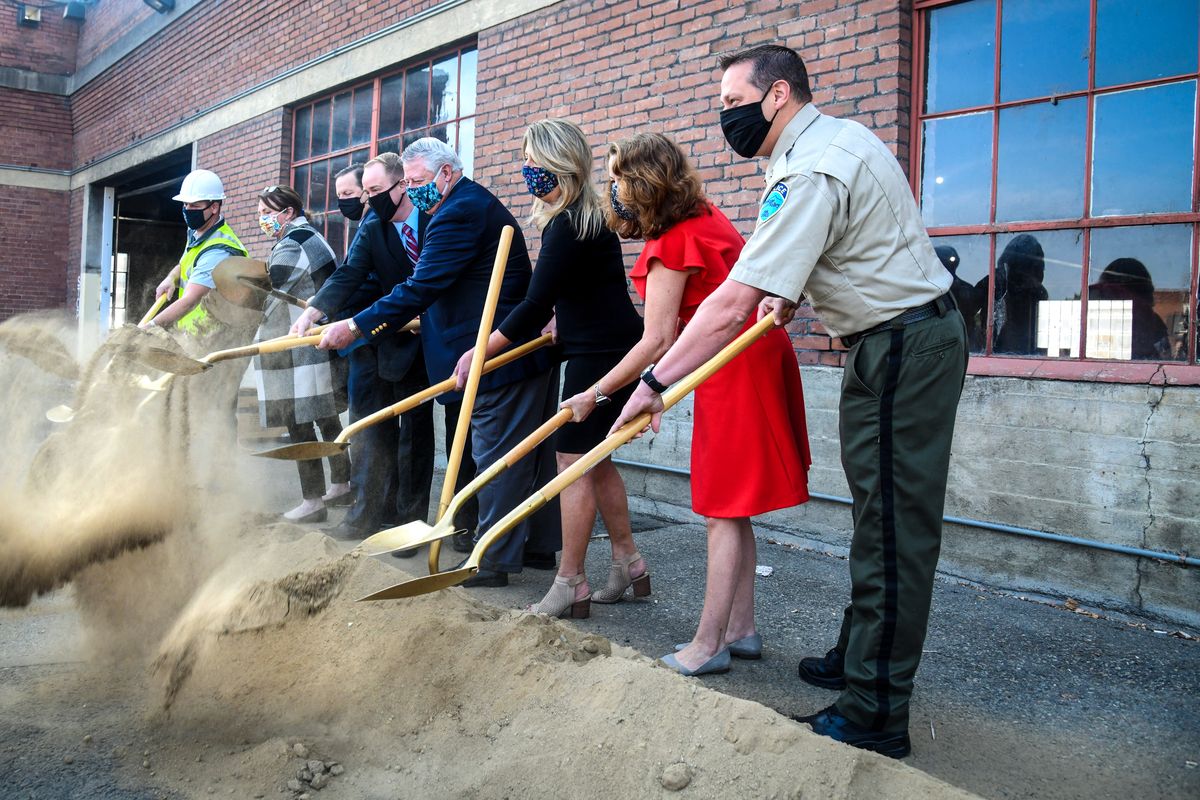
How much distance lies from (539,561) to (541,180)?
6.38 feet

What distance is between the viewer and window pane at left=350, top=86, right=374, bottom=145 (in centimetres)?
934

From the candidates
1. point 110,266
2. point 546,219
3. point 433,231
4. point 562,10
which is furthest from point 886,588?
point 110,266

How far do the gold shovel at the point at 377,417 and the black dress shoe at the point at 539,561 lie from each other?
3.28 feet

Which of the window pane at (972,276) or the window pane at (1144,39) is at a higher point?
the window pane at (1144,39)

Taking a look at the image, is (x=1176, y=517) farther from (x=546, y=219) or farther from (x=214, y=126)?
(x=214, y=126)

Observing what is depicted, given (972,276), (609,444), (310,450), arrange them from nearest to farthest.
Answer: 1. (609,444)
2. (310,450)
3. (972,276)

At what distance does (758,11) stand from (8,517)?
4.70 metres

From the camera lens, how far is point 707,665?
3232mm

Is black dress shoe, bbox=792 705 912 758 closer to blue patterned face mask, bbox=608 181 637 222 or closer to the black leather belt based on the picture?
the black leather belt

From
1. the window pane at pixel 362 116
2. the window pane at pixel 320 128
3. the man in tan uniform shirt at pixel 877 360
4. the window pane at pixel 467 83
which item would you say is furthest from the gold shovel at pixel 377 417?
the window pane at pixel 320 128

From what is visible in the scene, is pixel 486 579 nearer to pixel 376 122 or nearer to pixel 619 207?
pixel 619 207

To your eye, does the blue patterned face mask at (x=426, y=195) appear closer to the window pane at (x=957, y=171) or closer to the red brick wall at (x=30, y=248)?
the window pane at (x=957, y=171)

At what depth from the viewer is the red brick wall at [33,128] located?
1675 centimetres

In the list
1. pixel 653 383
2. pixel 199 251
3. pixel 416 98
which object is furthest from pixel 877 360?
pixel 416 98
